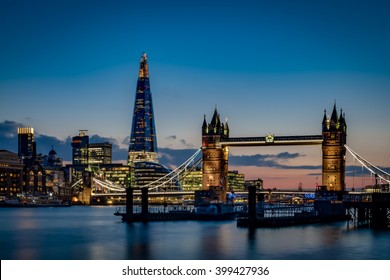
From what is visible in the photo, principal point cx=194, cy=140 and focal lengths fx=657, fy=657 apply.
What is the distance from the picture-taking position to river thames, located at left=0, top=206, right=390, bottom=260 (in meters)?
43.5

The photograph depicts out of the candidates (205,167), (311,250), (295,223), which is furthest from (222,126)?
(311,250)

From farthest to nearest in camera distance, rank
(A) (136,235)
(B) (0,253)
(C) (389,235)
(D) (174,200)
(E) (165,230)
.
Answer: (D) (174,200), (E) (165,230), (A) (136,235), (C) (389,235), (B) (0,253)

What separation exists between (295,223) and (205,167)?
42531mm

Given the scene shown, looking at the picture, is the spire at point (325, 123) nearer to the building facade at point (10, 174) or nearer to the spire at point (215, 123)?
the spire at point (215, 123)

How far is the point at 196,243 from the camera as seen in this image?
51.4 metres

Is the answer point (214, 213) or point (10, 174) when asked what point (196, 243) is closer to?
point (214, 213)

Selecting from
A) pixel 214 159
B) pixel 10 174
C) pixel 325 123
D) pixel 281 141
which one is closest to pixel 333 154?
pixel 325 123

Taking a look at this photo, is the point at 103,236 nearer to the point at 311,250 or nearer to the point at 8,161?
the point at 311,250

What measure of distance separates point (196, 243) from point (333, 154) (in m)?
56.2

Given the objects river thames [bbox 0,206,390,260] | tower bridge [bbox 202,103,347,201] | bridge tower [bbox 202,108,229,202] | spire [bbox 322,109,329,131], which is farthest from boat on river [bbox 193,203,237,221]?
spire [bbox 322,109,329,131]

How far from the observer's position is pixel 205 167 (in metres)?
111

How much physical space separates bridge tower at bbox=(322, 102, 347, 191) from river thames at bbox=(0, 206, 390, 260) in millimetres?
36744

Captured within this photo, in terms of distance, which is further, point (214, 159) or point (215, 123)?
point (215, 123)
